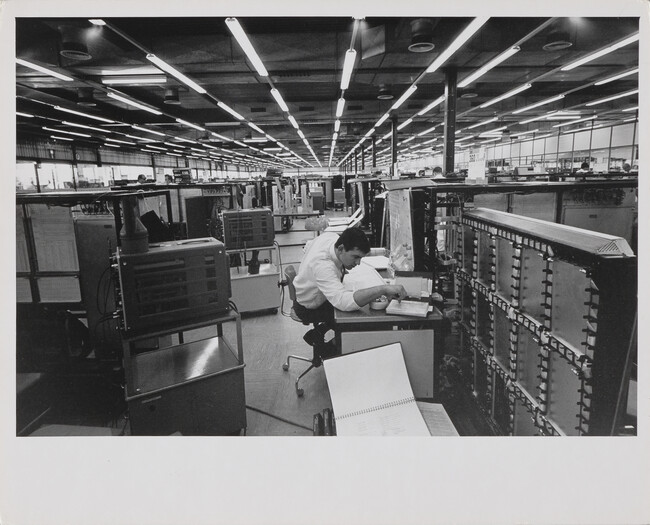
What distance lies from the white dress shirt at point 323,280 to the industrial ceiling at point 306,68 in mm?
1478

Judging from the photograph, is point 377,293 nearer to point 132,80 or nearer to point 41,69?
point 41,69

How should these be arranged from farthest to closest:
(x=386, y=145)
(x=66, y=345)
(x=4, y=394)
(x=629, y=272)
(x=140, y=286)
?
1. (x=386, y=145)
2. (x=66, y=345)
3. (x=140, y=286)
4. (x=4, y=394)
5. (x=629, y=272)

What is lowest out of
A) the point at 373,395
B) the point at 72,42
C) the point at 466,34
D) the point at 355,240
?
the point at 373,395

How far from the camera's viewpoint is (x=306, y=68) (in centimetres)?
659

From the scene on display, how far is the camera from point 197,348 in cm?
240

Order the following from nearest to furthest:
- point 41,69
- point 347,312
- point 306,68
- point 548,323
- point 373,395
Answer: point 548,323 < point 373,395 < point 347,312 < point 41,69 < point 306,68

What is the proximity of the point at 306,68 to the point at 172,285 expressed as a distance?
5.87 metres

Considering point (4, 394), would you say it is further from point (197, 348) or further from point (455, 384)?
point (455, 384)

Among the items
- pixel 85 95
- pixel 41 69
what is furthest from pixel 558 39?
pixel 85 95

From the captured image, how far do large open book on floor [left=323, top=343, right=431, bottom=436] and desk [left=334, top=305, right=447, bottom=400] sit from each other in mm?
221

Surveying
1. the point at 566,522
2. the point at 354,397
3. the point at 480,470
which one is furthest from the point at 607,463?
the point at 354,397

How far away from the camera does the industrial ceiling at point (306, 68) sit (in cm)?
459

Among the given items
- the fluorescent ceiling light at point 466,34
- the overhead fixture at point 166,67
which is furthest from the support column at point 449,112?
the overhead fixture at point 166,67

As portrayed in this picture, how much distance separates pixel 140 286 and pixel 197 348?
740 mm
